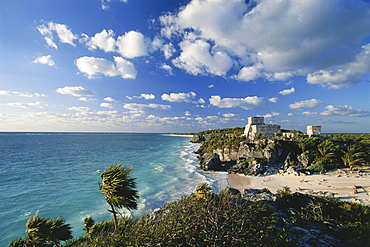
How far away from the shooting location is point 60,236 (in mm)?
7008

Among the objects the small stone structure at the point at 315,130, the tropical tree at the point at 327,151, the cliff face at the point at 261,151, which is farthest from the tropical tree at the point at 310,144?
the small stone structure at the point at 315,130

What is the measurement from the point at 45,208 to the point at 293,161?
30.5 meters

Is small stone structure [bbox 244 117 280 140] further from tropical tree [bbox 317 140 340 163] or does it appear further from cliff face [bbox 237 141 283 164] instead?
tropical tree [bbox 317 140 340 163]

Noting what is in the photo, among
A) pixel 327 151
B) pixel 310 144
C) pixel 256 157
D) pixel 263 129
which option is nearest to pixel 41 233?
pixel 256 157

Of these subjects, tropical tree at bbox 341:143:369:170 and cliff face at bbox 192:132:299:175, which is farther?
cliff face at bbox 192:132:299:175

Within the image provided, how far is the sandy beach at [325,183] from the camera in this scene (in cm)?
1340

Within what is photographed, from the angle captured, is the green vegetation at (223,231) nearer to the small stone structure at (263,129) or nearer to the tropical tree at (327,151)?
the tropical tree at (327,151)

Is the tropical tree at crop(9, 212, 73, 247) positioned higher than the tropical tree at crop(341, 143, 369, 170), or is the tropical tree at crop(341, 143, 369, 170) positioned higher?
the tropical tree at crop(341, 143, 369, 170)

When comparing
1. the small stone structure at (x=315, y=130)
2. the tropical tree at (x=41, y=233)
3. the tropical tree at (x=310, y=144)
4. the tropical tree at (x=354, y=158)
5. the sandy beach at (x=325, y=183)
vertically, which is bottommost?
the sandy beach at (x=325, y=183)

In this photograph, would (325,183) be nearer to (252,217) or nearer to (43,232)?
(252,217)

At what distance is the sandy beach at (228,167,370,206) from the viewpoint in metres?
13.4

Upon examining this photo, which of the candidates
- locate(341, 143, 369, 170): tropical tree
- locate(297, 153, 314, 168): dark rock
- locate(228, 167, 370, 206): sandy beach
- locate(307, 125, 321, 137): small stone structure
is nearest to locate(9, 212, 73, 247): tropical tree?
locate(228, 167, 370, 206): sandy beach

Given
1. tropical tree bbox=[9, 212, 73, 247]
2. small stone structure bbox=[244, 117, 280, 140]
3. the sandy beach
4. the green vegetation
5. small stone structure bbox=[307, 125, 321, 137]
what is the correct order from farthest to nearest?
small stone structure bbox=[244, 117, 280, 140]
small stone structure bbox=[307, 125, 321, 137]
the sandy beach
tropical tree bbox=[9, 212, 73, 247]
the green vegetation

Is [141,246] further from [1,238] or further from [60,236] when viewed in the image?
[1,238]
